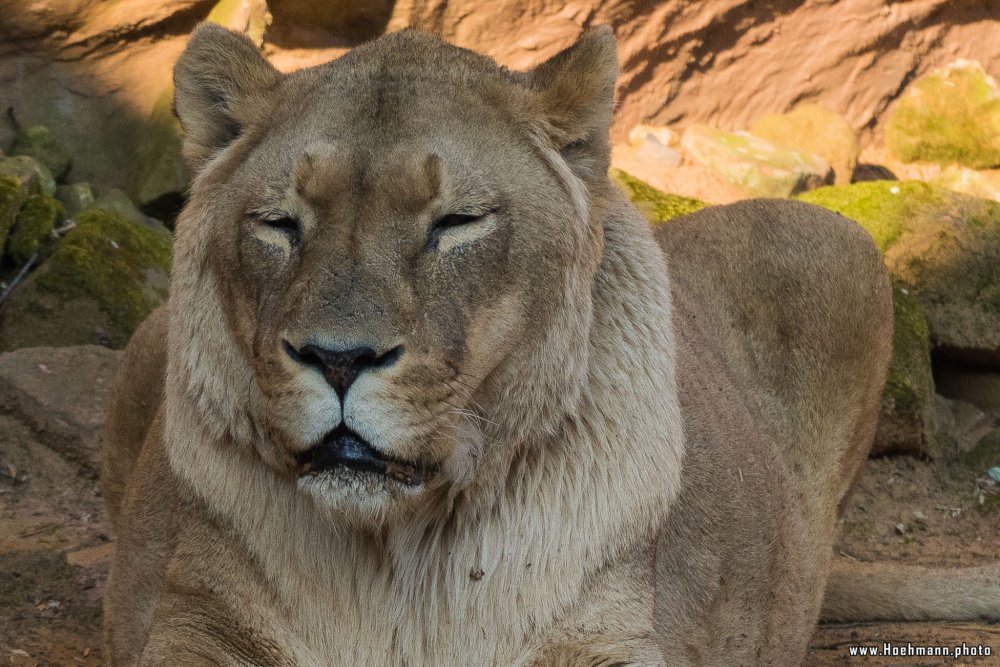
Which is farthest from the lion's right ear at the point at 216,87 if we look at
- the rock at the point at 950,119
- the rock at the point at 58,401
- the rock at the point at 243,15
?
the rock at the point at 950,119

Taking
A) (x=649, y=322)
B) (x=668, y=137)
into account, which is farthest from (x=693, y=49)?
(x=649, y=322)

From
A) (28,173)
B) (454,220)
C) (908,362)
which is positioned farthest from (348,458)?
(28,173)

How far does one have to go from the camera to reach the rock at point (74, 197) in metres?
9.72

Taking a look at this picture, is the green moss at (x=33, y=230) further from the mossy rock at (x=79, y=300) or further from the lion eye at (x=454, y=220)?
the lion eye at (x=454, y=220)

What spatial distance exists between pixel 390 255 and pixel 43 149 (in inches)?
296

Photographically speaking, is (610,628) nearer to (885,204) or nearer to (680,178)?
(885,204)

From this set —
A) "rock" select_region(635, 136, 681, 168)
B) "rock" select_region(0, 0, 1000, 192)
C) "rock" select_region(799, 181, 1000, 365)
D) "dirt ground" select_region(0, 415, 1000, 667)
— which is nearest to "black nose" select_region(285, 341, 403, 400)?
"dirt ground" select_region(0, 415, 1000, 667)

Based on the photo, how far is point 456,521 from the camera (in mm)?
3553

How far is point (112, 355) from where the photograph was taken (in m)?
7.78

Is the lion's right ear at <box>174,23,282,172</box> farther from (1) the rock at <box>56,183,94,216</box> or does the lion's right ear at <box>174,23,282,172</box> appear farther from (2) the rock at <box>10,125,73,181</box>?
(2) the rock at <box>10,125,73,181</box>

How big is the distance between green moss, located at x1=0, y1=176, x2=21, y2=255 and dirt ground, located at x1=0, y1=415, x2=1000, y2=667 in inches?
71.0

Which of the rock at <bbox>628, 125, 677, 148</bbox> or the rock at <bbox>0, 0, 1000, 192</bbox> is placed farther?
the rock at <bbox>628, 125, 677, 148</bbox>

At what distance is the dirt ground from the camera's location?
17.4 ft

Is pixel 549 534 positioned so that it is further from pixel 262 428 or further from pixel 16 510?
pixel 16 510
